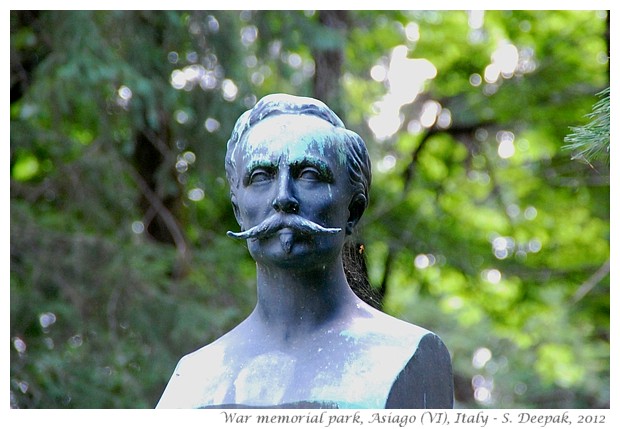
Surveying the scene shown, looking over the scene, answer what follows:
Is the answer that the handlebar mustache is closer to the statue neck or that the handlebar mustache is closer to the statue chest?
the statue neck

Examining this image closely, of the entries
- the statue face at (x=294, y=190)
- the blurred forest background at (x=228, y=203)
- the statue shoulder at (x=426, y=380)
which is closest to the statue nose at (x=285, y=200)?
the statue face at (x=294, y=190)

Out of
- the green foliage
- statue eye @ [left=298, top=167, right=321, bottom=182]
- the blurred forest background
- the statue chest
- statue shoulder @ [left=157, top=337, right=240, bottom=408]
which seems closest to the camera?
the statue chest

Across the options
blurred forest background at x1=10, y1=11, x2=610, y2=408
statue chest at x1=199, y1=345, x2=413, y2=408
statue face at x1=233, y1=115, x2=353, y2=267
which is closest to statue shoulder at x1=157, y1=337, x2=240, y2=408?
statue chest at x1=199, y1=345, x2=413, y2=408

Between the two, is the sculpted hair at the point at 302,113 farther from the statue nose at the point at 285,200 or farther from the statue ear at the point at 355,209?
the statue nose at the point at 285,200

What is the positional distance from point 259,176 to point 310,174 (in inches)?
6.7

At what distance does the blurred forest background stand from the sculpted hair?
303 cm

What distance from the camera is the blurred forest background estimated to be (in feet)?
28.4

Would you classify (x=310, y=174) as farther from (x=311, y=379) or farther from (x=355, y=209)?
(x=311, y=379)

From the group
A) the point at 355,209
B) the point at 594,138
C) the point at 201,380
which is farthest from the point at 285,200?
the point at 594,138

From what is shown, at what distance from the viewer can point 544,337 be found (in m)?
11.6

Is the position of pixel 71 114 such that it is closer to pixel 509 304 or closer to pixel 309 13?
pixel 309 13

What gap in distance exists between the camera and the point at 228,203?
33.9 ft

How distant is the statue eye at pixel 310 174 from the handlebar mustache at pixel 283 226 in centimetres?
15

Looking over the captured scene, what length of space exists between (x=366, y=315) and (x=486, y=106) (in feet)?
24.2
